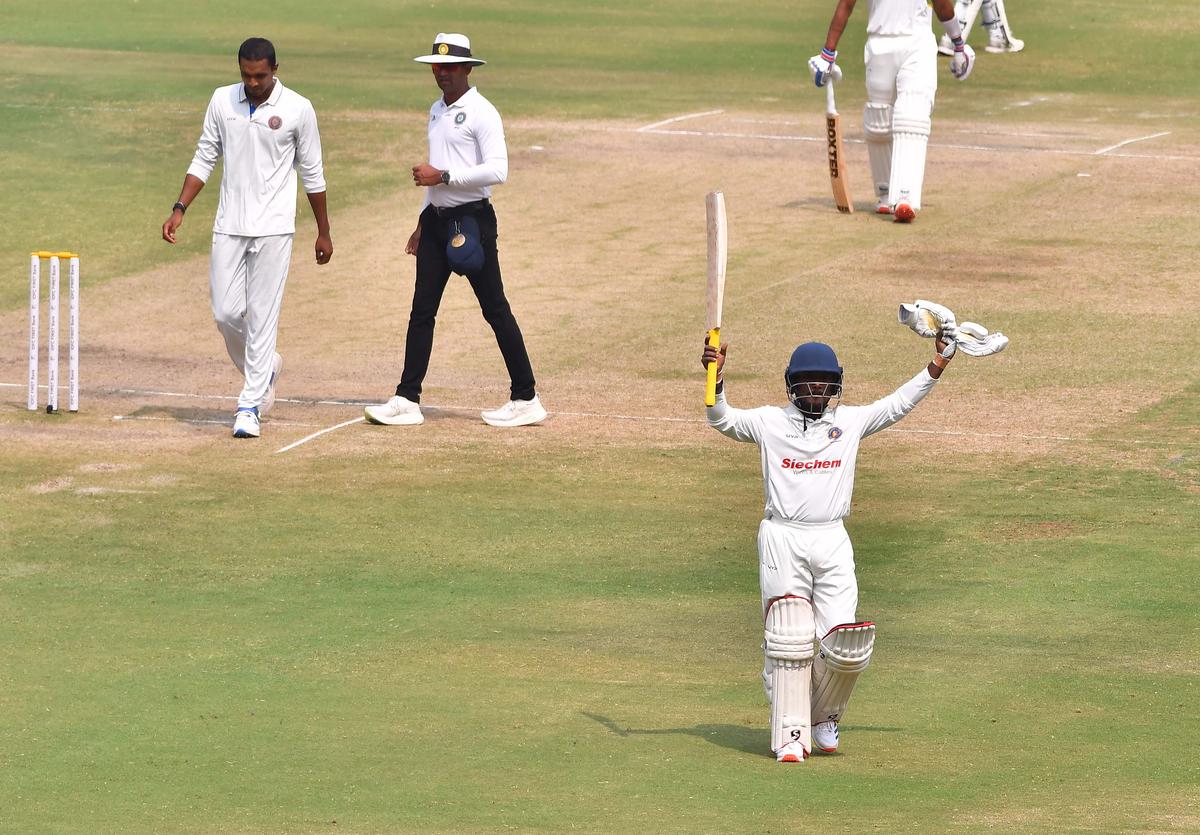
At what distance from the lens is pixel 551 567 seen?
462 inches

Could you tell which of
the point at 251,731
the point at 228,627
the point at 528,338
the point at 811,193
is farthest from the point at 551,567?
the point at 811,193

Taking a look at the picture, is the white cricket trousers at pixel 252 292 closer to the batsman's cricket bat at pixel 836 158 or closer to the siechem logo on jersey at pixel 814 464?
the siechem logo on jersey at pixel 814 464

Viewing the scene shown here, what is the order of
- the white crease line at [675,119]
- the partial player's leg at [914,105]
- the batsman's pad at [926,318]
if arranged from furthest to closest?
the white crease line at [675,119]
the partial player's leg at [914,105]
the batsman's pad at [926,318]

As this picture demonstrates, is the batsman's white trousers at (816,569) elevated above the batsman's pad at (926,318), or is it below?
below

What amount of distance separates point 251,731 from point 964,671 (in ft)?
10.6

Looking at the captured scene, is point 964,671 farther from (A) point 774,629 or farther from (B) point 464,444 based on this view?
(B) point 464,444

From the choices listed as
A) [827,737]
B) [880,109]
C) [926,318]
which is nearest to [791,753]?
[827,737]

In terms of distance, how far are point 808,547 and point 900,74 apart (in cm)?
1171

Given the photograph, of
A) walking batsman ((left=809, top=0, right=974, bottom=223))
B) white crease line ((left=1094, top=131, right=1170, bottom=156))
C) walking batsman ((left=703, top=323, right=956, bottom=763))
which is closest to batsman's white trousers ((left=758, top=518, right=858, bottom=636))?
walking batsman ((left=703, top=323, right=956, bottom=763))

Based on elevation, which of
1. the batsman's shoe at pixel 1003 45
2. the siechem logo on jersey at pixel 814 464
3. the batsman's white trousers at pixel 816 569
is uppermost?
the siechem logo on jersey at pixel 814 464

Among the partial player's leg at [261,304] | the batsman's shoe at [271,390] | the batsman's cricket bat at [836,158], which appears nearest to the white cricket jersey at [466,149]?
the partial player's leg at [261,304]

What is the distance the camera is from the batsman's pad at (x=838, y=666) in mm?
8695

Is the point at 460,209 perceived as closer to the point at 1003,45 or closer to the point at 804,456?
the point at 804,456

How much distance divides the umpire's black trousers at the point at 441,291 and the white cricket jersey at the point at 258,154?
0.84m
